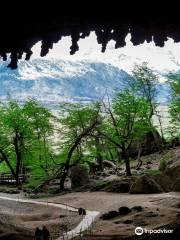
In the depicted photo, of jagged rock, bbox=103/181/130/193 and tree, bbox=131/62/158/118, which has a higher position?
tree, bbox=131/62/158/118

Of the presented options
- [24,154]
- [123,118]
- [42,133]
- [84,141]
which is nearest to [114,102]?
[123,118]

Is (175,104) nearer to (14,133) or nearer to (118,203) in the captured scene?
(14,133)

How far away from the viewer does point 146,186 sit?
2831 centimetres

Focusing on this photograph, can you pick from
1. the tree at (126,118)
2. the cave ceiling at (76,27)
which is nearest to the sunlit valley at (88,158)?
the tree at (126,118)

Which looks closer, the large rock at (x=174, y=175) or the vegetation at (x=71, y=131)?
the large rock at (x=174, y=175)

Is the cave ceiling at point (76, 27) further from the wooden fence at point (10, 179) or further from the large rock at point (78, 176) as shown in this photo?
the wooden fence at point (10, 179)

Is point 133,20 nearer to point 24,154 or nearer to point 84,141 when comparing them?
point 84,141

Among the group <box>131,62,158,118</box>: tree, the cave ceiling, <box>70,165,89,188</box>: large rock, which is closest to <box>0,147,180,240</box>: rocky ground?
<box>70,165,89,188</box>: large rock

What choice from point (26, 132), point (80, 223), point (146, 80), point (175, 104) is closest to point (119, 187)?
point (80, 223)

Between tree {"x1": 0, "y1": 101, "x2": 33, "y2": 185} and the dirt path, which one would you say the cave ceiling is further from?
tree {"x1": 0, "y1": 101, "x2": 33, "y2": 185}

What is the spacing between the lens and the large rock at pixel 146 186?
28.1 m

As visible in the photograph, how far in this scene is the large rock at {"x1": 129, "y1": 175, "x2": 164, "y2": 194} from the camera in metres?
28.1

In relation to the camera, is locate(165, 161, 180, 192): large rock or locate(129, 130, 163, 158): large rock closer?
locate(165, 161, 180, 192): large rock

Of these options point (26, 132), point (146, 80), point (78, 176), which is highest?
point (146, 80)
